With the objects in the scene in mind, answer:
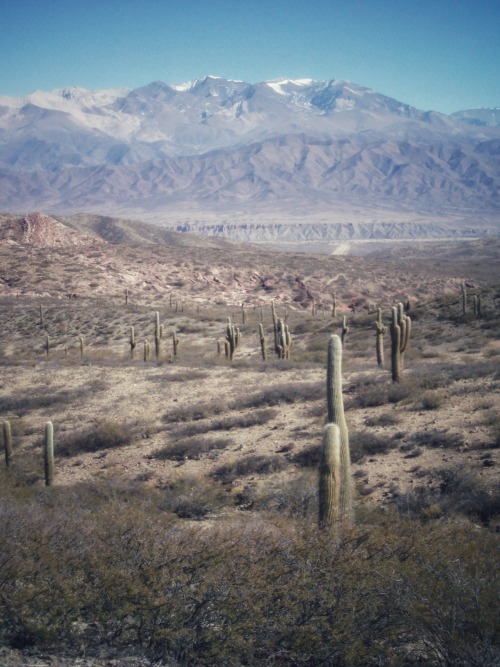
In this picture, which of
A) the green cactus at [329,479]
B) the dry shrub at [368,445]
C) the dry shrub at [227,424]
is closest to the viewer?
the green cactus at [329,479]

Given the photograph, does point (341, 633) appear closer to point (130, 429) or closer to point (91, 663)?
point (91, 663)

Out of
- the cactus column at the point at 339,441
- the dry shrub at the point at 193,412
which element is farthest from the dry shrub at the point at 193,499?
the dry shrub at the point at 193,412

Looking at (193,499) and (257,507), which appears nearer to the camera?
(257,507)

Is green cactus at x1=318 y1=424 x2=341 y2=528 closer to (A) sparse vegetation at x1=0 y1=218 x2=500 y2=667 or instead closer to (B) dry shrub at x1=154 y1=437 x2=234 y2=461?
(A) sparse vegetation at x1=0 y1=218 x2=500 y2=667

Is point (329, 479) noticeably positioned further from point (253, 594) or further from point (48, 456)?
point (48, 456)

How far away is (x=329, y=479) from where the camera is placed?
7.27 m

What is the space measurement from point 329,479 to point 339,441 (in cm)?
63

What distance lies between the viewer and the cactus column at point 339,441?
24.1ft

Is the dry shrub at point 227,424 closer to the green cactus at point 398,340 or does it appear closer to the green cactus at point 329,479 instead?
the green cactus at point 398,340

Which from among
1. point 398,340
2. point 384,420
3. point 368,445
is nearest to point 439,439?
point 368,445

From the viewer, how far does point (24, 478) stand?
11.6 metres

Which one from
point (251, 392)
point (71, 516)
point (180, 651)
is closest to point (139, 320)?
point (251, 392)

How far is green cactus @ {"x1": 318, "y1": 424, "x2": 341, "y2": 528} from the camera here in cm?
714

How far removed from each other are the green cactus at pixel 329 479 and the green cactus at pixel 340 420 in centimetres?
13
